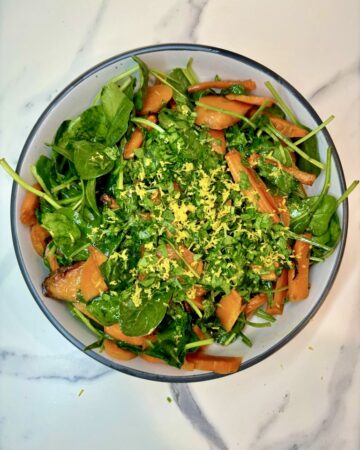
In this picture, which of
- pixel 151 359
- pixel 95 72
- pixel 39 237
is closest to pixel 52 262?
pixel 39 237

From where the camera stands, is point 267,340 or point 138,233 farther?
point 267,340

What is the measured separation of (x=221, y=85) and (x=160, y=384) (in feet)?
2.47

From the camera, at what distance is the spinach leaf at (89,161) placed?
3.54 ft

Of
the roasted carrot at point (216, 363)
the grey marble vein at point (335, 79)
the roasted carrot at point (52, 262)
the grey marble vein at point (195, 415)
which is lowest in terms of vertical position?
the grey marble vein at point (195, 415)

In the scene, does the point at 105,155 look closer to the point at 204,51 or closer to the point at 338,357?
the point at 204,51

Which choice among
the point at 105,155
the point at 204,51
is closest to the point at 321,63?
the point at 204,51

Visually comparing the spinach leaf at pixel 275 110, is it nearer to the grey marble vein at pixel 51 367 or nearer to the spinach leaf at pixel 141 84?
the spinach leaf at pixel 141 84

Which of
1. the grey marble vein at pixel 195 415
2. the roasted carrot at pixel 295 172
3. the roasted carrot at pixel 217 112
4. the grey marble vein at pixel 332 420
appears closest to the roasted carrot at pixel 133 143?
the roasted carrot at pixel 217 112

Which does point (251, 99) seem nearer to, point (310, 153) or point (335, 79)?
point (310, 153)

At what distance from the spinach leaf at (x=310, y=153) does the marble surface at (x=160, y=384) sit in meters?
0.21

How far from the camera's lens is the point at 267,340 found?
117 cm

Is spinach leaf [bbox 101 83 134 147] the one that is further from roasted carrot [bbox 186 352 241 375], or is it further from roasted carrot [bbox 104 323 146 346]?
roasted carrot [bbox 186 352 241 375]

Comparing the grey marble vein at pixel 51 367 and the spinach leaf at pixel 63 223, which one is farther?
the grey marble vein at pixel 51 367

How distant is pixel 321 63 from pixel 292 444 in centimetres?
100
